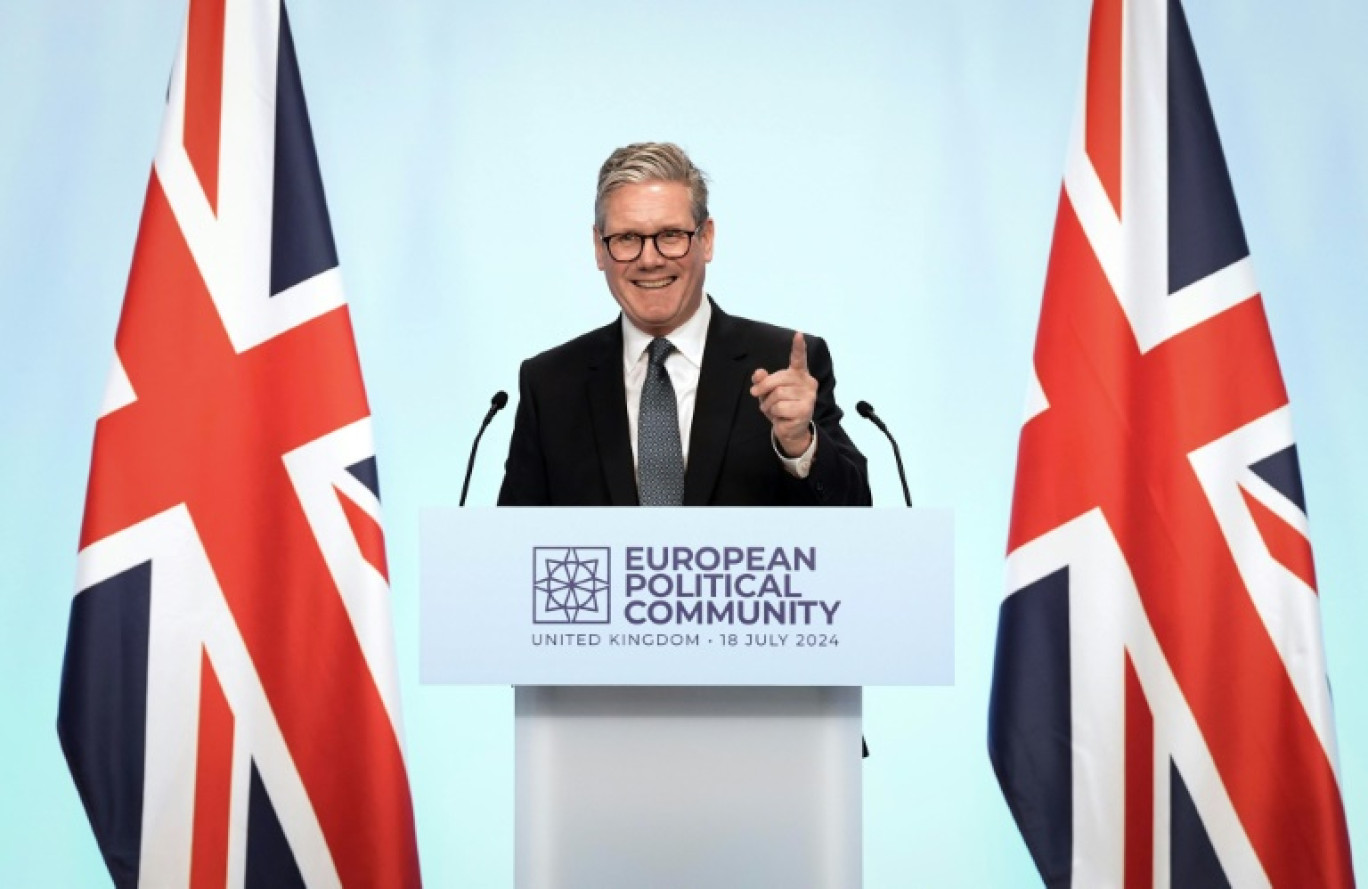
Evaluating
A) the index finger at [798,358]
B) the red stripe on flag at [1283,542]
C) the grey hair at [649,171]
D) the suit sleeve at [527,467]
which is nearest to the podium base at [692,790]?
the index finger at [798,358]

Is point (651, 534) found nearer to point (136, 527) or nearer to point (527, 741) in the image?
point (527, 741)

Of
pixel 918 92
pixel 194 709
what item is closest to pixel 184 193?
pixel 194 709

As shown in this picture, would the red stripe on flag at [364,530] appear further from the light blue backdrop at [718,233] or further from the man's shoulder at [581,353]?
the light blue backdrop at [718,233]

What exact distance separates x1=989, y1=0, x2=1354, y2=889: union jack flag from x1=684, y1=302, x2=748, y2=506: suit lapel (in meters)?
0.83

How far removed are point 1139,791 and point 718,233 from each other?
1771 mm

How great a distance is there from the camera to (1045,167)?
4.31 meters

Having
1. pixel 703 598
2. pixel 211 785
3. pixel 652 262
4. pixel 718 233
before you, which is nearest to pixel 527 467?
pixel 652 262

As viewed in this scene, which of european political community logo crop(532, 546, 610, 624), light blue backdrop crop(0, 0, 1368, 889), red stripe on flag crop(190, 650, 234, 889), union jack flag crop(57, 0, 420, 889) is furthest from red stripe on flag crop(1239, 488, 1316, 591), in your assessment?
red stripe on flag crop(190, 650, 234, 889)

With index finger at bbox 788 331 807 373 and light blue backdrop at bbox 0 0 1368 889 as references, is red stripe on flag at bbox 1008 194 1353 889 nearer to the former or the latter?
light blue backdrop at bbox 0 0 1368 889

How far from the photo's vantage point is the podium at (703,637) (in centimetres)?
224

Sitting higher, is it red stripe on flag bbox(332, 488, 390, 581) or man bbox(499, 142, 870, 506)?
man bbox(499, 142, 870, 506)

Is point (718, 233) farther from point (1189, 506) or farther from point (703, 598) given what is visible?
point (703, 598)

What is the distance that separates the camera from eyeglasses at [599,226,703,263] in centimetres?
289

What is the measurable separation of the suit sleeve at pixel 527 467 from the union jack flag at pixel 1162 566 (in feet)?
3.48
